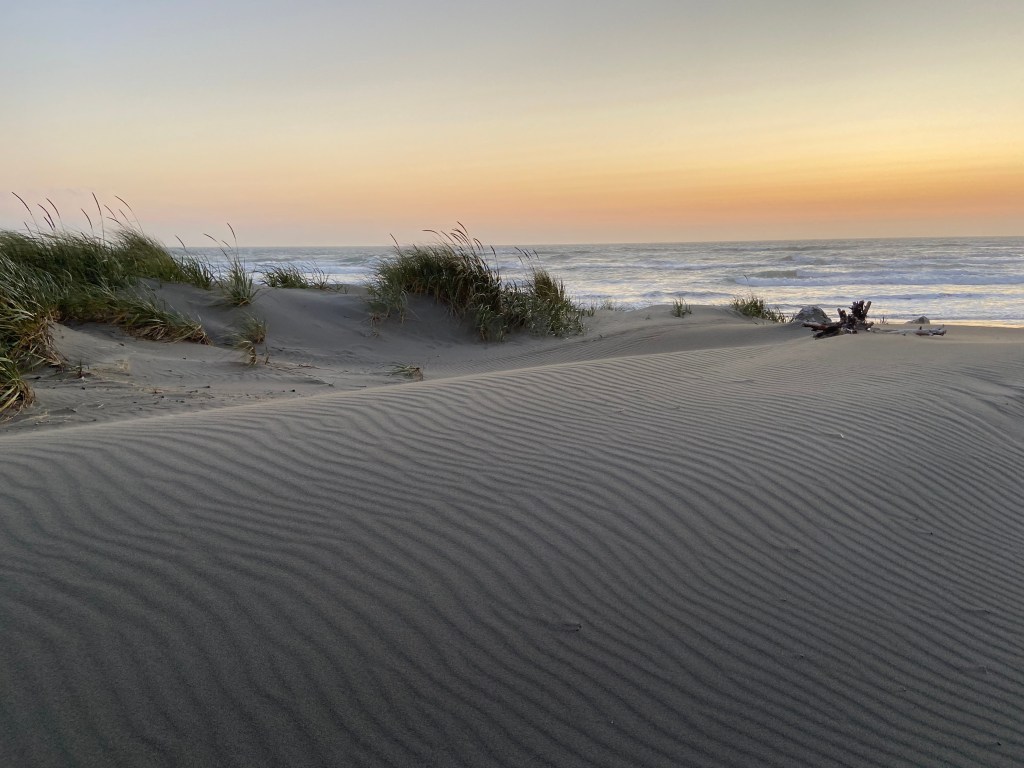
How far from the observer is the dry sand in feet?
6.50

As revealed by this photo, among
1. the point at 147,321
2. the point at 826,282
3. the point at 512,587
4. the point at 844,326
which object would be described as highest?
the point at 147,321

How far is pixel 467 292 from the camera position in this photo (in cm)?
1079

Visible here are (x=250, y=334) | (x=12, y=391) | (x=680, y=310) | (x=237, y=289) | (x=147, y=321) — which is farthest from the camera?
(x=680, y=310)

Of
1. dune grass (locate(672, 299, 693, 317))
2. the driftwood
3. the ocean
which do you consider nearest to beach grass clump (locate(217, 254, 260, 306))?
the ocean

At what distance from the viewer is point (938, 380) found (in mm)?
5473

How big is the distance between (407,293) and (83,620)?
29.4ft

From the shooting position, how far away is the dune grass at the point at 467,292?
1052 centimetres

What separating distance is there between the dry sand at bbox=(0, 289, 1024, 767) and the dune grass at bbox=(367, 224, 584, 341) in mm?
6132

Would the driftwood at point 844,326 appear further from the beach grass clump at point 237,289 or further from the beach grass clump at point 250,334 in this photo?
the beach grass clump at point 237,289

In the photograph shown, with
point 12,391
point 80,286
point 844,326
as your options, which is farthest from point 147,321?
point 844,326

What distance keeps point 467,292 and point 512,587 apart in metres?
8.58

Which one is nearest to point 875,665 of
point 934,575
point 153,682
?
point 934,575

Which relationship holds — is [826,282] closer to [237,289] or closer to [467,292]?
[467,292]

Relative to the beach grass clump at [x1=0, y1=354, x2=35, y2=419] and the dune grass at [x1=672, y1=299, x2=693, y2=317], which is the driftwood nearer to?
the dune grass at [x1=672, y1=299, x2=693, y2=317]
